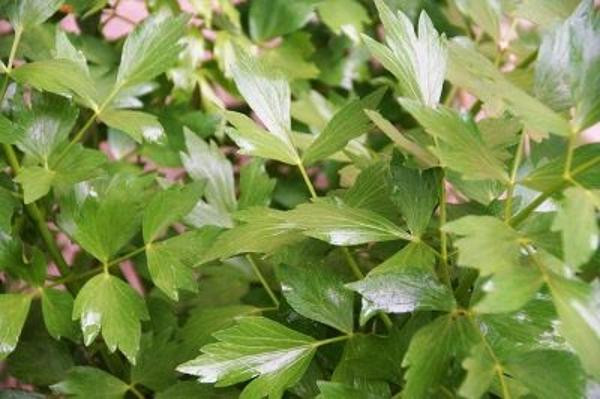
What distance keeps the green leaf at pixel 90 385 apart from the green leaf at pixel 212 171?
17cm

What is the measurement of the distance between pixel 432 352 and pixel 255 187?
282 mm

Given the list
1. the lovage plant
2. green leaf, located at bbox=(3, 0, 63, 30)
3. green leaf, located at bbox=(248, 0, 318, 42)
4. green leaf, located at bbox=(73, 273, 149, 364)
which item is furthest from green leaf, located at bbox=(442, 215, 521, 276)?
green leaf, located at bbox=(248, 0, 318, 42)

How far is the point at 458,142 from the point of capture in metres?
0.49

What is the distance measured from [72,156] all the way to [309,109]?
0.99 feet

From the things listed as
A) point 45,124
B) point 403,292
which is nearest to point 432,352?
point 403,292

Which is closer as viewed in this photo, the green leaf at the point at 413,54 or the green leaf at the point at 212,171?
the green leaf at the point at 413,54

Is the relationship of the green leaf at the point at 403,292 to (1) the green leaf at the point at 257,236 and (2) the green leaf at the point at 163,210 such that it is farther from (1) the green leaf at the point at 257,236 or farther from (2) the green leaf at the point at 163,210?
(2) the green leaf at the point at 163,210

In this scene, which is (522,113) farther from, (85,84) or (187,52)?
(187,52)

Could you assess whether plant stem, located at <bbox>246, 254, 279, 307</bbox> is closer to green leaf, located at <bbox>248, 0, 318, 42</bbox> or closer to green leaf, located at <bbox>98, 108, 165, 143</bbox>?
green leaf, located at <bbox>98, 108, 165, 143</bbox>

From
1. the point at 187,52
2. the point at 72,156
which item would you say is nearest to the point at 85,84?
the point at 72,156

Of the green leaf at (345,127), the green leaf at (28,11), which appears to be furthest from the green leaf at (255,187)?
the green leaf at (28,11)

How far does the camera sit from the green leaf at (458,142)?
0.48 m

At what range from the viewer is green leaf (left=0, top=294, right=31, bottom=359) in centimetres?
60

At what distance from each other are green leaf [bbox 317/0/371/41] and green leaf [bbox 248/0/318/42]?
25mm
